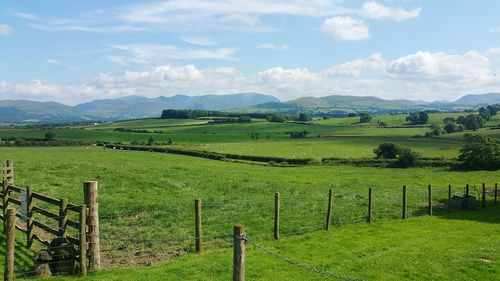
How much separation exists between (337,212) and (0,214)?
20.3 m

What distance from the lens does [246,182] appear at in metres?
48.0

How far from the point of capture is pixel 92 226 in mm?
16391

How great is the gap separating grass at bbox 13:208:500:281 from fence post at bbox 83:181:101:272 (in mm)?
545

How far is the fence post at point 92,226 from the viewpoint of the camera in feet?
53.2

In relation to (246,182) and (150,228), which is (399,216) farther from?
(246,182)

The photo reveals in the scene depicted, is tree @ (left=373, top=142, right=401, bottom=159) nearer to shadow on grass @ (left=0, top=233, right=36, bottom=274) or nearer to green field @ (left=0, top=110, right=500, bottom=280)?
green field @ (left=0, top=110, right=500, bottom=280)

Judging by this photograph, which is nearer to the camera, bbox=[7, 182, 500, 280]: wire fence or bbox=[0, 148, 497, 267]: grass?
bbox=[7, 182, 500, 280]: wire fence

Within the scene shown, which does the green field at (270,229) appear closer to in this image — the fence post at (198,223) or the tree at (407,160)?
the fence post at (198,223)

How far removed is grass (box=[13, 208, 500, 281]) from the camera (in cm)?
1622

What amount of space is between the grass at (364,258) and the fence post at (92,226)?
1.79 ft

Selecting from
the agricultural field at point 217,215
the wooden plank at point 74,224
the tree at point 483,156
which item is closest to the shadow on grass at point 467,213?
the agricultural field at point 217,215

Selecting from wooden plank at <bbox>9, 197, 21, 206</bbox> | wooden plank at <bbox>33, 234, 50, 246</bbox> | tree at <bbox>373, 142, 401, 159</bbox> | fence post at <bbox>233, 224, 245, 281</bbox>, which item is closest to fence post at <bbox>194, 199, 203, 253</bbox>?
wooden plank at <bbox>33, 234, 50, 246</bbox>

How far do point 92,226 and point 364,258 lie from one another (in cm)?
1081

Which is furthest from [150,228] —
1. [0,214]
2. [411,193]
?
[411,193]
